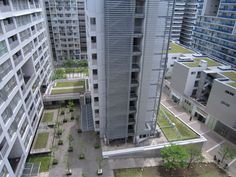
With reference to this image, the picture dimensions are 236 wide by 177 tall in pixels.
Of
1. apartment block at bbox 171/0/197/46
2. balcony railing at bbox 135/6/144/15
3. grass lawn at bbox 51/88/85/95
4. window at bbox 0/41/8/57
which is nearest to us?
window at bbox 0/41/8/57

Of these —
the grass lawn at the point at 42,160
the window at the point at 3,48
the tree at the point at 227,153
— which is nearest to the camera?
the window at the point at 3,48

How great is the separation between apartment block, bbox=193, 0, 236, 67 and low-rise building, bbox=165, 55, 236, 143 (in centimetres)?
2257

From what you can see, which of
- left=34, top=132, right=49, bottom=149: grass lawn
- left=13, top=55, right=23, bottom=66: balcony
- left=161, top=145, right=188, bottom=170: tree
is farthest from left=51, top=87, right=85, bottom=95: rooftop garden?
left=161, top=145, right=188, bottom=170: tree

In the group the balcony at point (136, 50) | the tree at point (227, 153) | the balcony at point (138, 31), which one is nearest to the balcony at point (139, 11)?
the balcony at point (138, 31)

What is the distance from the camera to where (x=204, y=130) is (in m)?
44.8

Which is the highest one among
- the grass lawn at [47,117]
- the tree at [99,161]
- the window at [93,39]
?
the window at [93,39]

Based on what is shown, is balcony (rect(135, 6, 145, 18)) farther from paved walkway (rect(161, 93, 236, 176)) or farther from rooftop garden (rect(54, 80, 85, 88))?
rooftop garden (rect(54, 80, 85, 88))

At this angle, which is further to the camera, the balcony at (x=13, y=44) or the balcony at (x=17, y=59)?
the balcony at (x=17, y=59)

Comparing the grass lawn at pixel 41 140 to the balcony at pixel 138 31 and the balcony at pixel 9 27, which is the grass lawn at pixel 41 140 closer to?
the balcony at pixel 9 27

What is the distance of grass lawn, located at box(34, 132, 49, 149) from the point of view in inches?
1437

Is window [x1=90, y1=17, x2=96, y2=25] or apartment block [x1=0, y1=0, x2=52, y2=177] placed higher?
window [x1=90, y1=17, x2=96, y2=25]

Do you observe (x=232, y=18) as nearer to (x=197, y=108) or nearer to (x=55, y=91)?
(x=197, y=108)

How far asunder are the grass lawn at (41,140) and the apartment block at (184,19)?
87.4m

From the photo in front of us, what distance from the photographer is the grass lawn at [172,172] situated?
31547mm
